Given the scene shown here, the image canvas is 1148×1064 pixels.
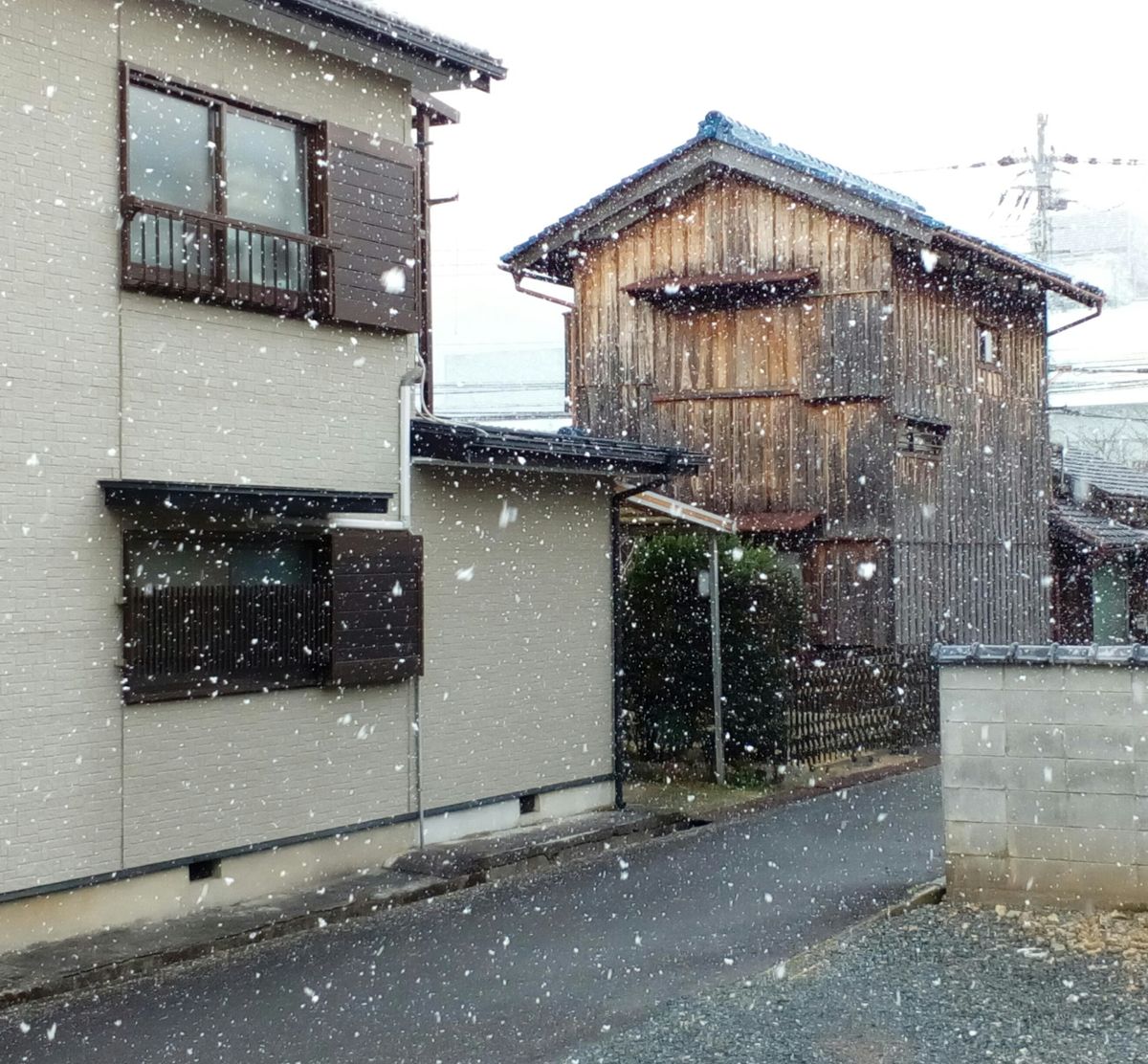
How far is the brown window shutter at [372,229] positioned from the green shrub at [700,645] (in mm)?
5670

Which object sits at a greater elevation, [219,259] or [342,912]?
[219,259]

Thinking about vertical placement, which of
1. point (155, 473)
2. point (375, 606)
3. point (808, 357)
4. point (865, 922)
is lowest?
point (865, 922)

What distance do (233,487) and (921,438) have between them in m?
12.7

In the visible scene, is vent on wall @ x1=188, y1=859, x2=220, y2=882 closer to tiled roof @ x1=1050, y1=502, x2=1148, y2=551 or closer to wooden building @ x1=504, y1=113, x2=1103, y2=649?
wooden building @ x1=504, y1=113, x2=1103, y2=649

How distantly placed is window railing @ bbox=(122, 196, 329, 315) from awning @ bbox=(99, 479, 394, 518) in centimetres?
129

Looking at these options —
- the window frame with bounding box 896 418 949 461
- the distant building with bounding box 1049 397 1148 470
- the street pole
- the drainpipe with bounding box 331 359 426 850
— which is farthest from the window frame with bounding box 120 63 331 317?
the distant building with bounding box 1049 397 1148 470

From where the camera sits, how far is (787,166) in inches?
732

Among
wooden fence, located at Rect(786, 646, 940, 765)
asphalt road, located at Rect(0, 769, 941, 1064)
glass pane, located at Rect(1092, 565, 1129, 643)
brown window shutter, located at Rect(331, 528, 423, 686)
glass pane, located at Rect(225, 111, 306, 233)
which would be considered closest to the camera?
asphalt road, located at Rect(0, 769, 941, 1064)

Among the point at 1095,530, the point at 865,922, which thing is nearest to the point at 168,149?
the point at 865,922

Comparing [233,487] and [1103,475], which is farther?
[1103,475]

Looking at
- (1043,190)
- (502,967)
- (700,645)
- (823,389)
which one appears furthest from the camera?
(1043,190)

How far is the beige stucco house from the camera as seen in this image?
27.8 feet

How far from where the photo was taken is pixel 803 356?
18.8 m

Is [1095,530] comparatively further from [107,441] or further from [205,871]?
[107,441]
